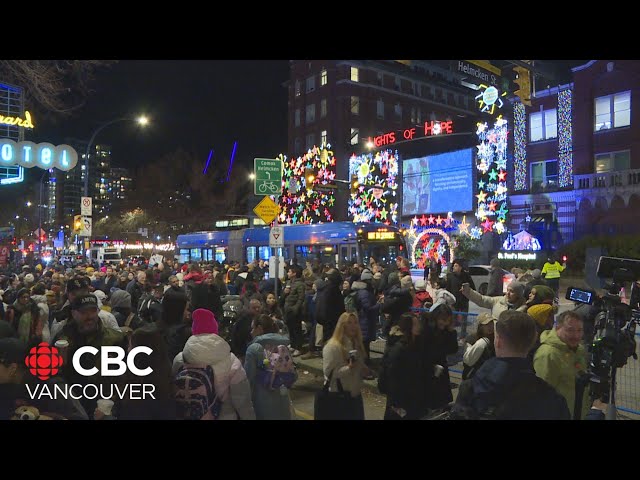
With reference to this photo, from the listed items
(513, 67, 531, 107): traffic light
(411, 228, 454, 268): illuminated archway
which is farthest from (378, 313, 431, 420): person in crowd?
(513, 67, 531, 107): traffic light

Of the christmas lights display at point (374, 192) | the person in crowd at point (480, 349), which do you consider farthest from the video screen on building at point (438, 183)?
the person in crowd at point (480, 349)

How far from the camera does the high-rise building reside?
5347 centimetres

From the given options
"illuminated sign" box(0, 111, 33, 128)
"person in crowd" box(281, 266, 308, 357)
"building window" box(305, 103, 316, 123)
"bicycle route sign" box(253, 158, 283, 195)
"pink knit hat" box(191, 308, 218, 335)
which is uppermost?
"building window" box(305, 103, 316, 123)

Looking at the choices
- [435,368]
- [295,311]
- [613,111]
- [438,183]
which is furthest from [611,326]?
[438,183]

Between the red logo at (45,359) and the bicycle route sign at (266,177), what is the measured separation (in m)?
9.32

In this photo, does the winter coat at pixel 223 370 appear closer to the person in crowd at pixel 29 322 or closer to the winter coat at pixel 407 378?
the winter coat at pixel 407 378

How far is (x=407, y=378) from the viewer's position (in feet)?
16.1

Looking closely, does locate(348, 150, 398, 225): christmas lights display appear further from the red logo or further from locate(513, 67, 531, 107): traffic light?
the red logo

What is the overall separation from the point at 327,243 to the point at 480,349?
67.7ft

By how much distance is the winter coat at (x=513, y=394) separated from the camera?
356 cm

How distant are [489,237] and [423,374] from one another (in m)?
29.3

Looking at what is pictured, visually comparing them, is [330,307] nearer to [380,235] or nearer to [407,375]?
[407,375]

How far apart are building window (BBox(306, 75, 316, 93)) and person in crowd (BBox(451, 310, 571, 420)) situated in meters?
54.8
